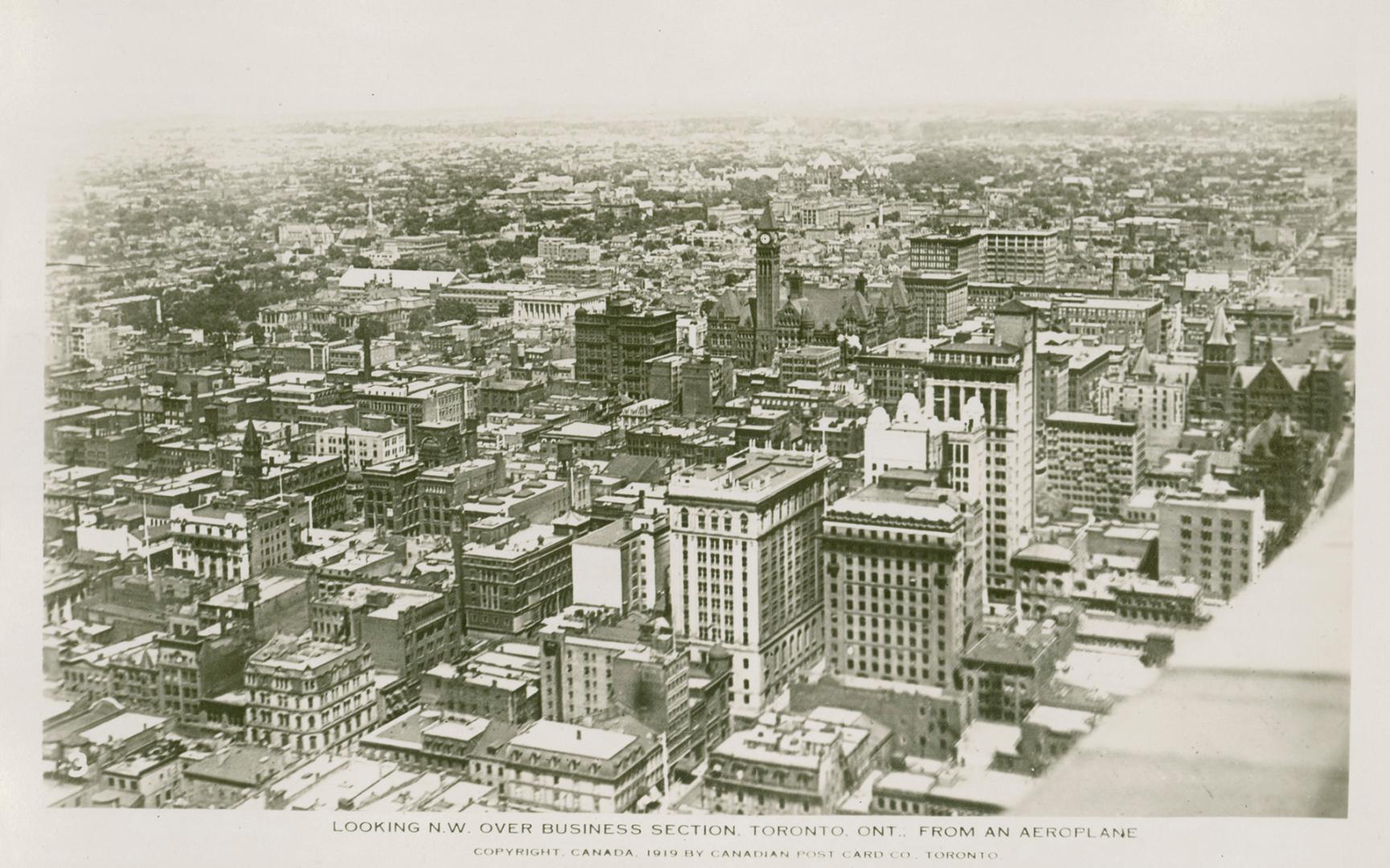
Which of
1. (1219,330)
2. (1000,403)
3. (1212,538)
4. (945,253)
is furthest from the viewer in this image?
(945,253)

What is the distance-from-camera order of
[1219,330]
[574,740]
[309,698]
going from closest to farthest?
1. [574,740]
2. [309,698]
3. [1219,330]

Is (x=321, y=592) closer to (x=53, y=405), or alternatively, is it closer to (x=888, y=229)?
(x=53, y=405)

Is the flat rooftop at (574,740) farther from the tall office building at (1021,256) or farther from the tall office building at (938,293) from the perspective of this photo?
the tall office building at (1021,256)

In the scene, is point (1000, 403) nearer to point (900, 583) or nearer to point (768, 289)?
point (900, 583)

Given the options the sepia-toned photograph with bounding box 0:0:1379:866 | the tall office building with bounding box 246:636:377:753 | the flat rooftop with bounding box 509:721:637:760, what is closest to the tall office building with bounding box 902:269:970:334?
the sepia-toned photograph with bounding box 0:0:1379:866

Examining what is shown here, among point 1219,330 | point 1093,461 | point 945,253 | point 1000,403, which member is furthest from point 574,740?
point 945,253

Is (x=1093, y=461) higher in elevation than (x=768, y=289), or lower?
lower

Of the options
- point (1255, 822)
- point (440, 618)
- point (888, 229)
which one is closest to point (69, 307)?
point (440, 618)

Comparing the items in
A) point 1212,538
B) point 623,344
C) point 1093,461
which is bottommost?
point 1212,538
